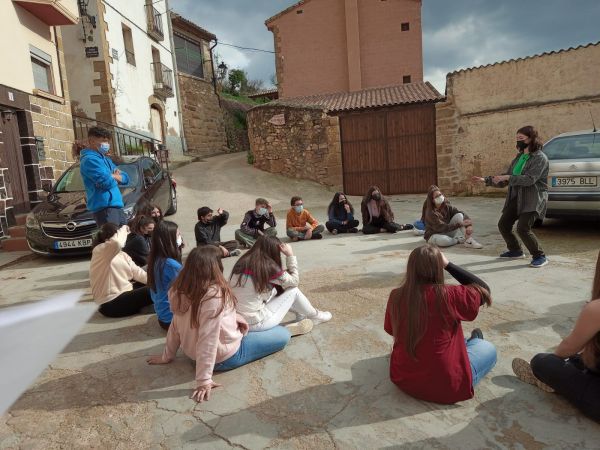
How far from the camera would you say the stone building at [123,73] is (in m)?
14.4

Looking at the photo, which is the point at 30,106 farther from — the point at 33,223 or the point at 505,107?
the point at 505,107

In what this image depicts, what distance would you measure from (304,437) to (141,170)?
733 cm

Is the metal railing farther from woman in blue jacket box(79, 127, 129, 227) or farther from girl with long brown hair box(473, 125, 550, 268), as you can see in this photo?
girl with long brown hair box(473, 125, 550, 268)

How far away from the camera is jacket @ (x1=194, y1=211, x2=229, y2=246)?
6105 millimetres

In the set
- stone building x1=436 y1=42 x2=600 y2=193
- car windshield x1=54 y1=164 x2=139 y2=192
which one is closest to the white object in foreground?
car windshield x1=54 y1=164 x2=139 y2=192

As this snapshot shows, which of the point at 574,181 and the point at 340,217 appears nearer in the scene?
the point at 574,181

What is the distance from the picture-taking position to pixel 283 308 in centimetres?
324

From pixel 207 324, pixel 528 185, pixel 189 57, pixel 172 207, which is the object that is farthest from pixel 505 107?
pixel 189 57

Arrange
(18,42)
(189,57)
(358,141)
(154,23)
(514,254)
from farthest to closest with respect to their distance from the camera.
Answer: (189,57) < (154,23) < (358,141) < (18,42) < (514,254)

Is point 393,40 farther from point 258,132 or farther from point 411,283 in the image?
point 411,283

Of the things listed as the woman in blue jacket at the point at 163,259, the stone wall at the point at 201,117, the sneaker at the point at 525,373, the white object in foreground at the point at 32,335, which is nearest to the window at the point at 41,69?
the white object in foreground at the point at 32,335

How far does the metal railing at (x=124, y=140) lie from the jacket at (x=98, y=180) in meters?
8.74

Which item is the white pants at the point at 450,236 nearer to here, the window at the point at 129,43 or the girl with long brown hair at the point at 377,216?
the girl with long brown hair at the point at 377,216

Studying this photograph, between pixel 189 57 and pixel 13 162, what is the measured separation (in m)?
16.2
